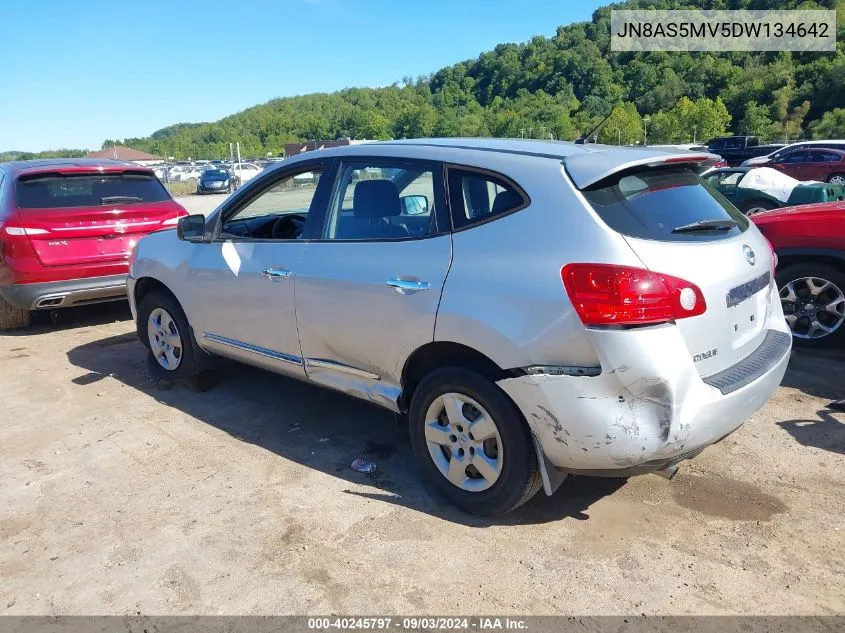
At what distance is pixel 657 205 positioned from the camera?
9.34ft

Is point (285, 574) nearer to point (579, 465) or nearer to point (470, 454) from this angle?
point (470, 454)

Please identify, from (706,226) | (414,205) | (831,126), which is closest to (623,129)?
(831,126)

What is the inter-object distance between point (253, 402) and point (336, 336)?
1488 millimetres

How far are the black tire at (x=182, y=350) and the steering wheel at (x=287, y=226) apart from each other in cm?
94

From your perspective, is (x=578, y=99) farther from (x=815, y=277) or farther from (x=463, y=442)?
(x=463, y=442)

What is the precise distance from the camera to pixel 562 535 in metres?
2.97

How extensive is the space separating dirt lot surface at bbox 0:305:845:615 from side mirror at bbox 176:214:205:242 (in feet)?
3.97

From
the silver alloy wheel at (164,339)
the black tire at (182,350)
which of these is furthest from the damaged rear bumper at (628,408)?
the silver alloy wheel at (164,339)

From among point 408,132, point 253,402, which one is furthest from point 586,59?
point 253,402

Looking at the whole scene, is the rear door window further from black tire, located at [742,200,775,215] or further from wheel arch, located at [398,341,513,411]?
black tire, located at [742,200,775,215]

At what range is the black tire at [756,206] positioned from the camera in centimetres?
1131

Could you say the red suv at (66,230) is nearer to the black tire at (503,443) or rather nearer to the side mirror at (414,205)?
the side mirror at (414,205)

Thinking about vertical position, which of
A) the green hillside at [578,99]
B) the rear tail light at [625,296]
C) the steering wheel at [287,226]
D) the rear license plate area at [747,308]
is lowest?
the rear license plate area at [747,308]

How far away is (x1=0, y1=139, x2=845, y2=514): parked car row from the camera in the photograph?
257 centimetres
